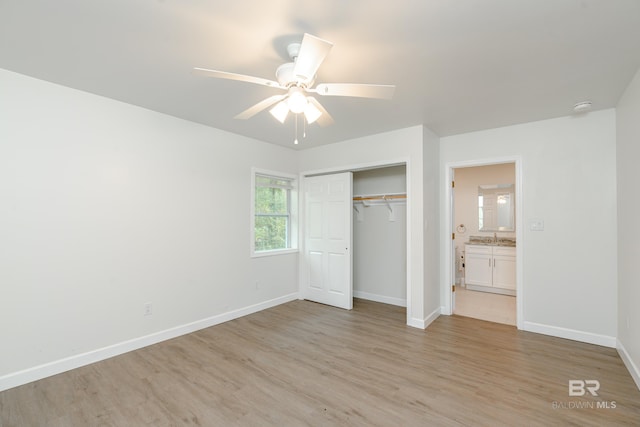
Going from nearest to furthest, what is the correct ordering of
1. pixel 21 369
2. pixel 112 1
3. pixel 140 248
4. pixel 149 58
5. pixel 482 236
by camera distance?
pixel 112 1
pixel 149 58
pixel 21 369
pixel 140 248
pixel 482 236

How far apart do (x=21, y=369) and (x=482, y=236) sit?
6.66 metres

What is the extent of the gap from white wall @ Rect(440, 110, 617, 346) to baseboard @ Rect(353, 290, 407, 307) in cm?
161

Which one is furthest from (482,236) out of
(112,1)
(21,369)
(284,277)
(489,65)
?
(21,369)

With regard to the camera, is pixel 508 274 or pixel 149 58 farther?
pixel 508 274

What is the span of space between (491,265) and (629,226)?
2.82 m

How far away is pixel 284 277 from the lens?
4664mm

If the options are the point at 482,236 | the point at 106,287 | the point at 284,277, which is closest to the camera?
the point at 106,287

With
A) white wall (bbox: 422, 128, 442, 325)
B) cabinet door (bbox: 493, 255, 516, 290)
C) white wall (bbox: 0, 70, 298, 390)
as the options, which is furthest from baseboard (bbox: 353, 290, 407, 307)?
white wall (bbox: 0, 70, 298, 390)

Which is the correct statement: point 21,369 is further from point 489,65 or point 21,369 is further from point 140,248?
point 489,65

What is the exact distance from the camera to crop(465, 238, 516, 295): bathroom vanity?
5.14 metres

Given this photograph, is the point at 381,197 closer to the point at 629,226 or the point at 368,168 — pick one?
the point at 368,168

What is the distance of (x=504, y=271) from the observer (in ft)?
17.0

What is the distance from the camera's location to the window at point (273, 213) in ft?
14.4

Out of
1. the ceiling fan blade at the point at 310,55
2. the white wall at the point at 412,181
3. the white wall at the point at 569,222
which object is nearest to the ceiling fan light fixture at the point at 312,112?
the ceiling fan blade at the point at 310,55
